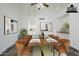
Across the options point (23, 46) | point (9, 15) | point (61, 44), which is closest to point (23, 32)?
point (23, 46)

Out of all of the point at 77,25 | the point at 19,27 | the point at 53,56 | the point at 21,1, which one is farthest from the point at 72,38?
the point at 21,1

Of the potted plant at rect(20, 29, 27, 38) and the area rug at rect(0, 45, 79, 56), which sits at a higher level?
the potted plant at rect(20, 29, 27, 38)

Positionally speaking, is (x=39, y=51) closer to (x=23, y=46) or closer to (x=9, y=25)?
(x=23, y=46)

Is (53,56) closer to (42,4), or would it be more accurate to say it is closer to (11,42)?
(11,42)

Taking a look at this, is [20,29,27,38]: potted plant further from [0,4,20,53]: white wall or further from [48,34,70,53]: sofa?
[48,34,70,53]: sofa

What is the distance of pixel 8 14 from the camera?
90.3 inches

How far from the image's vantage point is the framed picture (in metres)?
2.29

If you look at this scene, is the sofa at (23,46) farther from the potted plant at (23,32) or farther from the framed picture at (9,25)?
the framed picture at (9,25)

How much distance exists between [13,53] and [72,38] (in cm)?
96

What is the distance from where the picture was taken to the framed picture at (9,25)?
2.29 m

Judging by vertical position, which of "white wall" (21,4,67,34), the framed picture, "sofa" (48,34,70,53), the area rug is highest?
"white wall" (21,4,67,34)

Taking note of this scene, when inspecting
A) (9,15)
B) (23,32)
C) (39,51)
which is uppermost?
(9,15)

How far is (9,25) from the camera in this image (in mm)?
2324

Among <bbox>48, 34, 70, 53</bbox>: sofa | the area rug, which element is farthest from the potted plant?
<bbox>48, 34, 70, 53</bbox>: sofa
